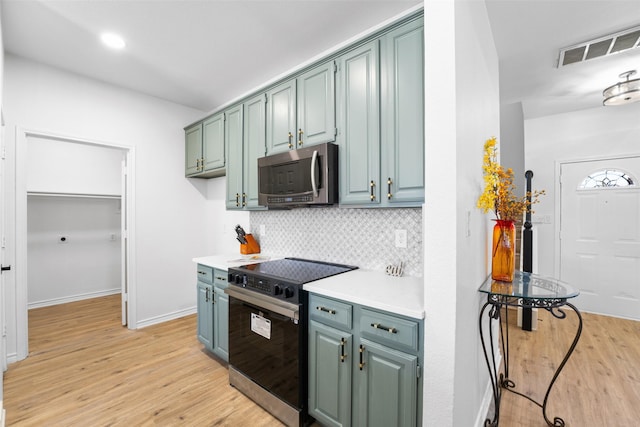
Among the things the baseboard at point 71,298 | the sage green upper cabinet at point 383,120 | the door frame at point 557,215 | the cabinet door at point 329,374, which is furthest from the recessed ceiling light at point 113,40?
the door frame at point 557,215

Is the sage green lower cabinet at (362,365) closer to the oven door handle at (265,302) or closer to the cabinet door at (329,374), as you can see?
the cabinet door at (329,374)

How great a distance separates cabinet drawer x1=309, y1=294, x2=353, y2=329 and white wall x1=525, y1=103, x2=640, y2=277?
324cm

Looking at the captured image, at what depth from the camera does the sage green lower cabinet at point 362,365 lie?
1393 millimetres

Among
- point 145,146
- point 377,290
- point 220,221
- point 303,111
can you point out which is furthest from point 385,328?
point 145,146

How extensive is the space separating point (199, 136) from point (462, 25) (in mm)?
3071

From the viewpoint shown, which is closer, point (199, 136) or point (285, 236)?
point (285, 236)

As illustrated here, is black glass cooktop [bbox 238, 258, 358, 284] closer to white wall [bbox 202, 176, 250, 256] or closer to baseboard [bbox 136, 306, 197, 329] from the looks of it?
white wall [bbox 202, 176, 250, 256]

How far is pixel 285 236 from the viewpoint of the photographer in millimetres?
2945

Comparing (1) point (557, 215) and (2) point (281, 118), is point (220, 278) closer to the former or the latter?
(2) point (281, 118)

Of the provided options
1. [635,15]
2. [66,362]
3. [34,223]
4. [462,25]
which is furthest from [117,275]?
[635,15]

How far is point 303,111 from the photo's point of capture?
7.61ft

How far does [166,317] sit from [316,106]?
125 inches

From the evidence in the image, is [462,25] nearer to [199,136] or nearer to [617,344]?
[199,136]

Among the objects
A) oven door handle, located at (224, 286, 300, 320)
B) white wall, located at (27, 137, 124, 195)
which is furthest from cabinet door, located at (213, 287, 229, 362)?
white wall, located at (27, 137, 124, 195)
